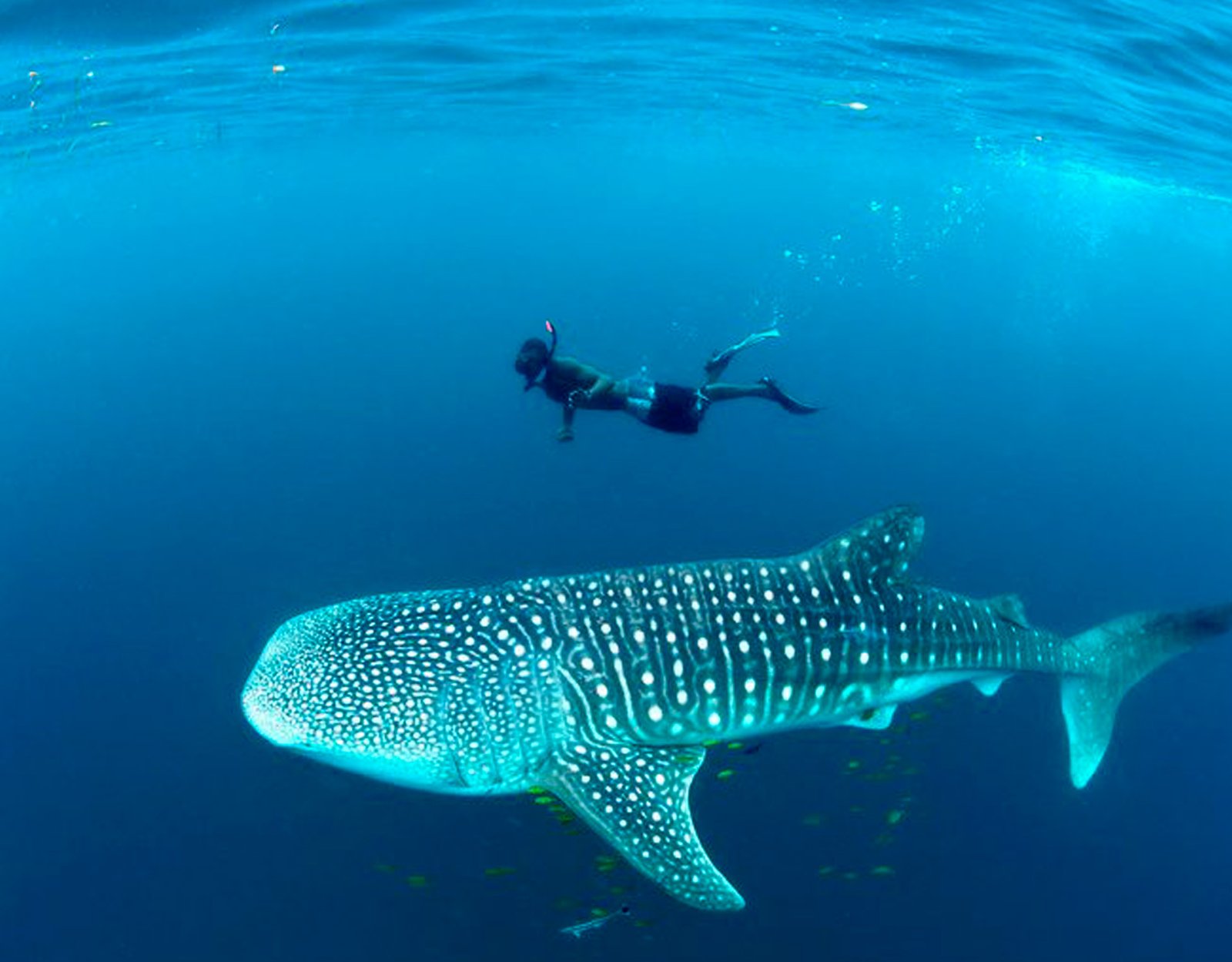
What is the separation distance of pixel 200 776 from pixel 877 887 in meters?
6.89

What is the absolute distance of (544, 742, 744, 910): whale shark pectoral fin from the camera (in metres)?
5.48

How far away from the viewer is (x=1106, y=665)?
7586 mm

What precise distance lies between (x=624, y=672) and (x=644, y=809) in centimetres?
84

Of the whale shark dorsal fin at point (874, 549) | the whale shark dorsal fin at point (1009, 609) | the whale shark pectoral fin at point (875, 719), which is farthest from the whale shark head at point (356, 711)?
the whale shark dorsal fin at point (1009, 609)

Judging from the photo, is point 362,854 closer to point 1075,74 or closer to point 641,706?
point 641,706

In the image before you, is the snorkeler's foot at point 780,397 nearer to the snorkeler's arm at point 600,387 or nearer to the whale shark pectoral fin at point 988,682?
the snorkeler's arm at point 600,387

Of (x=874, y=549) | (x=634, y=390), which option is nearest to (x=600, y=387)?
(x=634, y=390)

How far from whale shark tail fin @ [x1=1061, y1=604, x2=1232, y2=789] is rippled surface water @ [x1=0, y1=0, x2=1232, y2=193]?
10.7 metres

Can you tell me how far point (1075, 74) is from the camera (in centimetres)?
1938

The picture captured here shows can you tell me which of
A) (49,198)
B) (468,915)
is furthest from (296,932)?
(49,198)

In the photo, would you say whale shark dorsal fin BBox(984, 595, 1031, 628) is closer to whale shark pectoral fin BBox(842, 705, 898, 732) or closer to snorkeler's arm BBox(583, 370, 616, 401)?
whale shark pectoral fin BBox(842, 705, 898, 732)

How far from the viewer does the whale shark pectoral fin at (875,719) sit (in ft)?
22.3

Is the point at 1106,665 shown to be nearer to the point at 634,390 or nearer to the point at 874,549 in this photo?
the point at 874,549

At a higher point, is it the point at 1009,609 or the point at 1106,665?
the point at 1009,609
